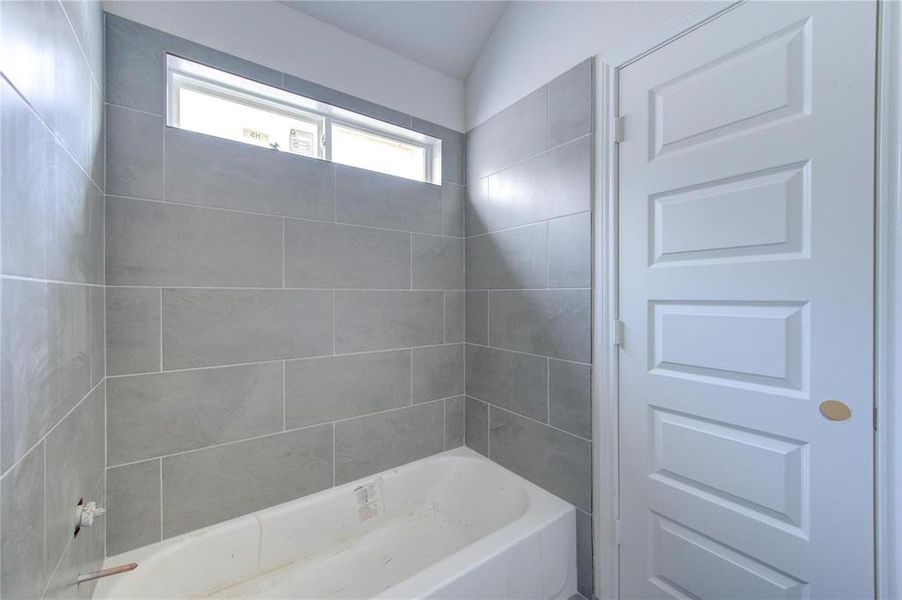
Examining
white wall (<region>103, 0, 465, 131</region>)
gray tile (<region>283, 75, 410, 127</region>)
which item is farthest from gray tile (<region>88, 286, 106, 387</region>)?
gray tile (<region>283, 75, 410, 127</region>)

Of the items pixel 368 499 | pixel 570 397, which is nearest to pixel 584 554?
pixel 570 397

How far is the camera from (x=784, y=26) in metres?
1.02

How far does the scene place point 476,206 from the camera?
6.81ft

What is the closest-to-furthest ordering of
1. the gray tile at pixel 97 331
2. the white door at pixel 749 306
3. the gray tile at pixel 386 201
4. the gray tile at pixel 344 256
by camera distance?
the white door at pixel 749 306, the gray tile at pixel 97 331, the gray tile at pixel 344 256, the gray tile at pixel 386 201

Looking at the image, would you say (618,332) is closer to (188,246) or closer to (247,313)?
(247,313)

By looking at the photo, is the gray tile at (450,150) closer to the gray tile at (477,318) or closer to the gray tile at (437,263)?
the gray tile at (437,263)

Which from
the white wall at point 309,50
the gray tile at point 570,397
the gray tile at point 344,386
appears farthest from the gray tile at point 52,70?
the gray tile at point 570,397

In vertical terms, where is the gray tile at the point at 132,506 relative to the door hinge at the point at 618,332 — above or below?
below

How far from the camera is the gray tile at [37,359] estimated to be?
566 mm

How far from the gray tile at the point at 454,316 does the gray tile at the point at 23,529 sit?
1.62m

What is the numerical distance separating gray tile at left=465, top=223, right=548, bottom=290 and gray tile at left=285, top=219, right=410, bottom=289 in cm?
40

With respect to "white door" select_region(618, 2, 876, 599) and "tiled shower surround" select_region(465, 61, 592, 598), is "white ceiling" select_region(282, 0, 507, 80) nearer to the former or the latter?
"tiled shower surround" select_region(465, 61, 592, 598)

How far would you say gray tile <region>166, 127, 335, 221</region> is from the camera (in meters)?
1.40

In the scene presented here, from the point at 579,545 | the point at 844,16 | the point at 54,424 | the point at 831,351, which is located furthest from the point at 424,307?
the point at 844,16
